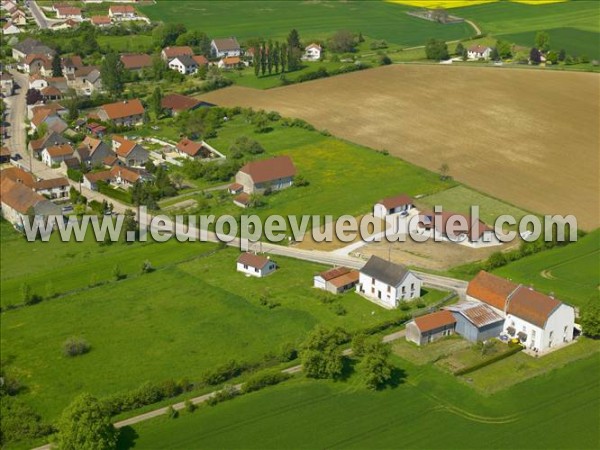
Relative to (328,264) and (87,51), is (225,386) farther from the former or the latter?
(87,51)

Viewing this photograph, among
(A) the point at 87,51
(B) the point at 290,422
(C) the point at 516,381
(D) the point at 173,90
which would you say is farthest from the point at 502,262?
(A) the point at 87,51

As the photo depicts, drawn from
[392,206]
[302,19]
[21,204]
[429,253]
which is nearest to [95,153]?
[21,204]

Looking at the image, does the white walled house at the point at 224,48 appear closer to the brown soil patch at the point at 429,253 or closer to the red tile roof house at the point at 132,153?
the red tile roof house at the point at 132,153

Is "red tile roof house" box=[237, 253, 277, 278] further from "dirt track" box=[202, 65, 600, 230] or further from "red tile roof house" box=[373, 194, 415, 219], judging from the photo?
"dirt track" box=[202, 65, 600, 230]

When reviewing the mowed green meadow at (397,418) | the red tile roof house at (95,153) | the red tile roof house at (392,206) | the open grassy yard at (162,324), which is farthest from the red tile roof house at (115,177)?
the mowed green meadow at (397,418)

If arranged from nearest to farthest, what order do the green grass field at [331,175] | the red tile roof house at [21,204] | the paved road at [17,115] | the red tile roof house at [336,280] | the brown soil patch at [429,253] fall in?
the red tile roof house at [336,280], the brown soil patch at [429,253], the red tile roof house at [21,204], the green grass field at [331,175], the paved road at [17,115]

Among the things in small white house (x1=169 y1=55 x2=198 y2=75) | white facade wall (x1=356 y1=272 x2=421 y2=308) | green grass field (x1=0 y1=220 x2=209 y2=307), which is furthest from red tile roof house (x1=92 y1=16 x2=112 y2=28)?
white facade wall (x1=356 y1=272 x2=421 y2=308)
